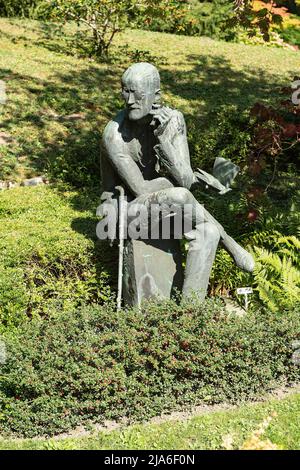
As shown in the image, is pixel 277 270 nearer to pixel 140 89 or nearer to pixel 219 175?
pixel 219 175

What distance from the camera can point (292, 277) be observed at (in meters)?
6.86

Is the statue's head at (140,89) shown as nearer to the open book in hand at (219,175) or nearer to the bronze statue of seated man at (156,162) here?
the bronze statue of seated man at (156,162)

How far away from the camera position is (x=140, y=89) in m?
5.71

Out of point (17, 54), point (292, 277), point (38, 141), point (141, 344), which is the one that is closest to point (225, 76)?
point (17, 54)

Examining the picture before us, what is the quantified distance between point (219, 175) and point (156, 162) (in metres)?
0.60

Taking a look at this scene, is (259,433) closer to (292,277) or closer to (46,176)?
(292,277)

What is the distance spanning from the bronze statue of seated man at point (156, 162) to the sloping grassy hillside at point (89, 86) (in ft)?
9.89

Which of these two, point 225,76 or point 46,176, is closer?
point 46,176

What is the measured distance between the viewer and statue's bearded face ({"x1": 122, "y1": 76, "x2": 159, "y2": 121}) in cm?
571

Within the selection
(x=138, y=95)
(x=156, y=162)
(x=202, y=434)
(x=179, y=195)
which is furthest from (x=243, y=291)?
(x=138, y=95)

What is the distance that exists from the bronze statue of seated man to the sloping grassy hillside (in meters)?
3.01

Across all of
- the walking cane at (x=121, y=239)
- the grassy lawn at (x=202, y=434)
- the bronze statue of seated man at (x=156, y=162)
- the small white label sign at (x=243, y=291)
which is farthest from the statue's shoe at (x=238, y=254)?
the grassy lawn at (x=202, y=434)

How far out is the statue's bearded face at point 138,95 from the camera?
18.7 ft
